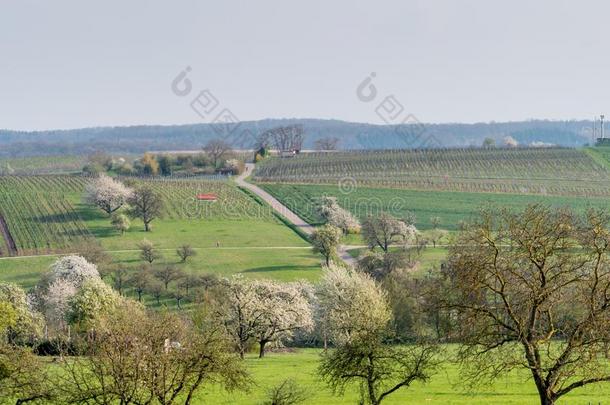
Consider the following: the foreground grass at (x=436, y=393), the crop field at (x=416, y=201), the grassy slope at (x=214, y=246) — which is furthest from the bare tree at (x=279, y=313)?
the crop field at (x=416, y=201)

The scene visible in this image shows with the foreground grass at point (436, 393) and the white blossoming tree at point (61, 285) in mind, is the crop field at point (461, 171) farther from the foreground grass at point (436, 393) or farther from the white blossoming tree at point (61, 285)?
the foreground grass at point (436, 393)

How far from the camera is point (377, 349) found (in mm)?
31984

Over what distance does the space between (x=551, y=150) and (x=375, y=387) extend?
442 feet

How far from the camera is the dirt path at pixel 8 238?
94.1 m

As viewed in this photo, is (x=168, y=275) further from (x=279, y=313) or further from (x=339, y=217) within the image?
(x=339, y=217)

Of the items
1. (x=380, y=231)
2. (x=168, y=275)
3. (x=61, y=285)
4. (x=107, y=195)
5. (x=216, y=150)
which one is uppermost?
(x=216, y=150)

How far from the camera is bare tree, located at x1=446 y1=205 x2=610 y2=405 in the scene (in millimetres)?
28188

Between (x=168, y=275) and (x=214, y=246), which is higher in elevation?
(x=214, y=246)

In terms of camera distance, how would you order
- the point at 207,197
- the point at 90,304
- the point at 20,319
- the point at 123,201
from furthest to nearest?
the point at 207,197
the point at 123,201
the point at 90,304
the point at 20,319

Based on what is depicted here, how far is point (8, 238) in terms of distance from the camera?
100000 millimetres

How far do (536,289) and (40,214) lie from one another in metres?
94.5

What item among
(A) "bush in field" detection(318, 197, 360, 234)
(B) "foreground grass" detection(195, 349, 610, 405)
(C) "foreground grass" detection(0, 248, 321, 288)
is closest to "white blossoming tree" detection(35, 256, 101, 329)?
(C) "foreground grass" detection(0, 248, 321, 288)

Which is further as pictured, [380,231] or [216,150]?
[216,150]

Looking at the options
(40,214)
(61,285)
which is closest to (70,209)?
(40,214)
